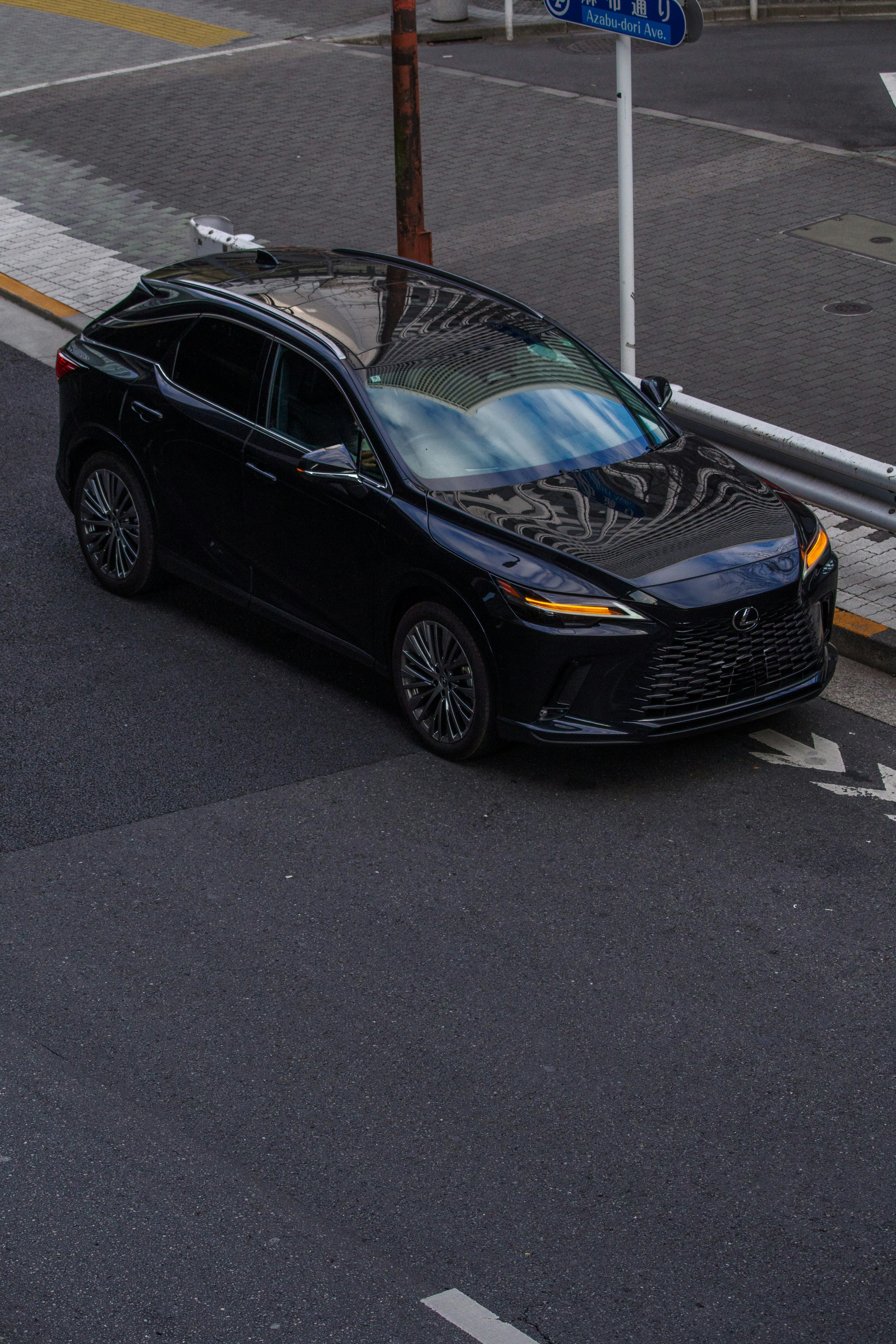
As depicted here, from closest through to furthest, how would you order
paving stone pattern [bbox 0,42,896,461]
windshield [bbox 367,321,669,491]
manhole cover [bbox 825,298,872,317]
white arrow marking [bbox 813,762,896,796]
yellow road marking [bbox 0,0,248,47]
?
white arrow marking [bbox 813,762,896,796] < windshield [bbox 367,321,669,491] < paving stone pattern [bbox 0,42,896,461] < manhole cover [bbox 825,298,872,317] < yellow road marking [bbox 0,0,248,47]

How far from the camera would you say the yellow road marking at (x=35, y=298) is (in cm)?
1327

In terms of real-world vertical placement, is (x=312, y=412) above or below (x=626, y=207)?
below

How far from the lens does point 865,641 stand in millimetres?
8172

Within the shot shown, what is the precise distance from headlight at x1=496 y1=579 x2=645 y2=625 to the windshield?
0.75 meters

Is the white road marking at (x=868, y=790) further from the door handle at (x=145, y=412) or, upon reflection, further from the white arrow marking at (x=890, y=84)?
the white arrow marking at (x=890, y=84)

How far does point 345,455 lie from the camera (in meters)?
7.50

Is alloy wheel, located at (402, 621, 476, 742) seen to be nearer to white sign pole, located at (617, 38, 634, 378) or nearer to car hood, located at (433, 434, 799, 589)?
car hood, located at (433, 434, 799, 589)

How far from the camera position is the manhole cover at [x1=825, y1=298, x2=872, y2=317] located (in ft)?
41.4

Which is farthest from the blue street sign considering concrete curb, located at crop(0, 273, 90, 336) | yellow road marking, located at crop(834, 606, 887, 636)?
concrete curb, located at crop(0, 273, 90, 336)

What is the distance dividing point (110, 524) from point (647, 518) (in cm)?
313

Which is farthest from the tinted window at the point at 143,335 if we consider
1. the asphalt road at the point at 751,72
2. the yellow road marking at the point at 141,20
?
the yellow road marking at the point at 141,20

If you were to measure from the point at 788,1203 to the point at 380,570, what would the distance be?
3.47 m

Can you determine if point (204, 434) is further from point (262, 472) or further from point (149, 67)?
point (149, 67)

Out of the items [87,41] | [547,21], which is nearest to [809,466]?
[547,21]
